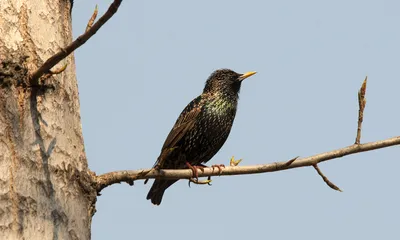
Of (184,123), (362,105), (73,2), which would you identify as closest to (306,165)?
(362,105)

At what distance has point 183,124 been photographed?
670 cm

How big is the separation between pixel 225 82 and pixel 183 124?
921mm

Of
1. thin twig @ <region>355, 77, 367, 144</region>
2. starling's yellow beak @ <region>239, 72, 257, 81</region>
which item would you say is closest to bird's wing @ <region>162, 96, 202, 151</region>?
starling's yellow beak @ <region>239, 72, 257, 81</region>

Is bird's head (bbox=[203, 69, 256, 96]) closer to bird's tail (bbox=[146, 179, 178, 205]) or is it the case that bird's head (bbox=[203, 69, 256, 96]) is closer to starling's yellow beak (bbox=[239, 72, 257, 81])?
starling's yellow beak (bbox=[239, 72, 257, 81])

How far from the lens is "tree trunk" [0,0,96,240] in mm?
2049

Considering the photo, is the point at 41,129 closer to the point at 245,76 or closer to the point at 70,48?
the point at 70,48

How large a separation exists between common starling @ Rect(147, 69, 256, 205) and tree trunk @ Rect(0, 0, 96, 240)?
3.86 meters

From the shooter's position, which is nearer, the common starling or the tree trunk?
the tree trunk

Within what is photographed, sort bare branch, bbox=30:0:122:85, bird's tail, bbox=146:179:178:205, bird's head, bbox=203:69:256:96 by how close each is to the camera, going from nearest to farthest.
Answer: bare branch, bbox=30:0:122:85 < bird's tail, bbox=146:179:178:205 < bird's head, bbox=203:69:256:96

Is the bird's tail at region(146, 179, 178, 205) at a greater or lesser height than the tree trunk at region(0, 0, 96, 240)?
greater

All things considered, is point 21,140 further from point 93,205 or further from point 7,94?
point 93,205

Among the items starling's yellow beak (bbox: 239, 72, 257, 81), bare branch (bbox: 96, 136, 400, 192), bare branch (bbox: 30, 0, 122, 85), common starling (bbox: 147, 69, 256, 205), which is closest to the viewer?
bare branch (bbox: 30, 0, 122, 85)

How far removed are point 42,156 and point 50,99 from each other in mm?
257

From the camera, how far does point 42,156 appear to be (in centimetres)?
218
